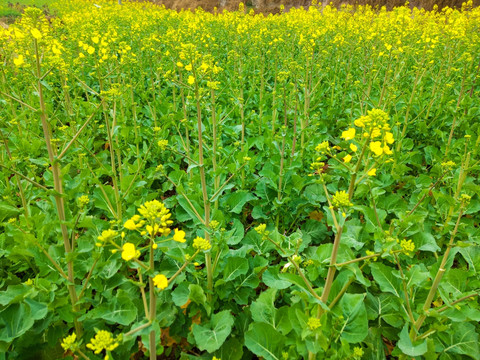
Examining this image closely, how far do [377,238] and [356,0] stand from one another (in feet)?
84.7

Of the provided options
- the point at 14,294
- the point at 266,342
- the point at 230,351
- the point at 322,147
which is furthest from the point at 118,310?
the point at 322,147

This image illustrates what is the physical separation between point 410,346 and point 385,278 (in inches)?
16.8

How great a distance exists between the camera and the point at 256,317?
6.42 feet

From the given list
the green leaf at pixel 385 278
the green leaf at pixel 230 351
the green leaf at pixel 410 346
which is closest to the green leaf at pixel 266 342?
the green leaf at pixel 230 351

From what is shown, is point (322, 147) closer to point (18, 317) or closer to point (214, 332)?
point (214, 332)

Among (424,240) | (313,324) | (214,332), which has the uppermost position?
(313,324)

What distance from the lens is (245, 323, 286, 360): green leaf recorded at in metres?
1.76

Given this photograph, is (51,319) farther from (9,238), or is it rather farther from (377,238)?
(377,238)

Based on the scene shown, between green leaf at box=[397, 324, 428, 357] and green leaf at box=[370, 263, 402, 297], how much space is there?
310 mm

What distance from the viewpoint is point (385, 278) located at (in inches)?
79.1

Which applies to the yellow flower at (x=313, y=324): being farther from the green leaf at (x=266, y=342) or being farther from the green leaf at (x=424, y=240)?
the green leaf at (x=424, y=240)

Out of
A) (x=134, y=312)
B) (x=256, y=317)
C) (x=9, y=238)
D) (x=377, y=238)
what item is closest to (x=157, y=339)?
(x=134, y=312)

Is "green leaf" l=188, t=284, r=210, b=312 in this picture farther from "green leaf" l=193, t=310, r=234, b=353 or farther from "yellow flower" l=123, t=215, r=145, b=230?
"yellow flower" l=123, t=215, r=145, b=230

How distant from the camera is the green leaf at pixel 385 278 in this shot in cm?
198
